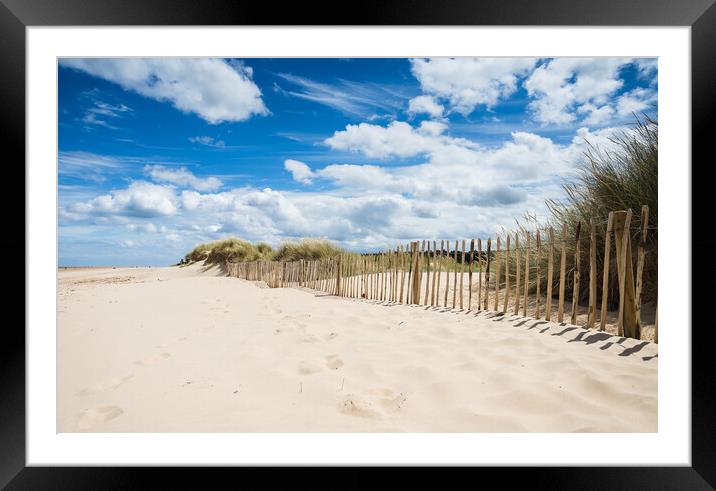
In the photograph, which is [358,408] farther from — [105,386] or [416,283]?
[416,283]

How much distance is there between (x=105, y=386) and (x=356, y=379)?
164 centimetres

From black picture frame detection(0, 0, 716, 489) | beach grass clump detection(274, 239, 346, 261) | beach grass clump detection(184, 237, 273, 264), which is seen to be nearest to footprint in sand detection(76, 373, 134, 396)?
black picture frame detection(0, 0, 716, 489)

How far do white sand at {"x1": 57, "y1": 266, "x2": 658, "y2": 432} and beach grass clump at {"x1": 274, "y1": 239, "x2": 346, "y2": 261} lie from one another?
12.0 meters

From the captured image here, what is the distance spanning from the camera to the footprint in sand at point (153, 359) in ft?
10.3

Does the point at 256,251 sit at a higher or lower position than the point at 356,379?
higher

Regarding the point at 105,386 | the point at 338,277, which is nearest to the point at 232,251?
the point at 338,277

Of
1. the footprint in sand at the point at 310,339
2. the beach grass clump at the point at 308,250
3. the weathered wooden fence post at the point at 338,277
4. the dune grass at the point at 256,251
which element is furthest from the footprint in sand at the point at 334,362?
the beach grass clump at the point at 308,250

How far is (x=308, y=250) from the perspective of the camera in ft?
56.7

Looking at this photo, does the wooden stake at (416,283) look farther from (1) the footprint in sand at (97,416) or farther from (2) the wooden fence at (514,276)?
(1) the footprint in sand at (97,416)

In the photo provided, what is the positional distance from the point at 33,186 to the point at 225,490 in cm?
194
